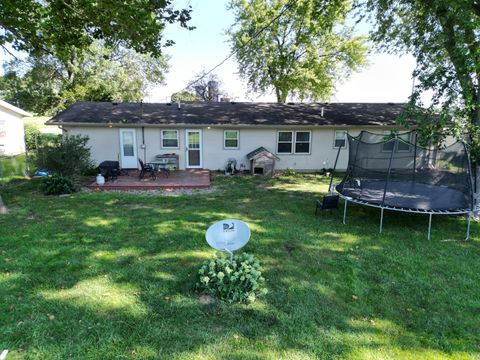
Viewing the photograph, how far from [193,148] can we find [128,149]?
2966 mm

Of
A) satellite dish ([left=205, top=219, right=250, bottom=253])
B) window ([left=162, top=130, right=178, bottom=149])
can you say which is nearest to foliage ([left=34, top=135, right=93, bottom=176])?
window ([left=162, top=130, right=178, bottom=149])

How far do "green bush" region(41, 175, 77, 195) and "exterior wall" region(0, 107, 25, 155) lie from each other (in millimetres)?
12965

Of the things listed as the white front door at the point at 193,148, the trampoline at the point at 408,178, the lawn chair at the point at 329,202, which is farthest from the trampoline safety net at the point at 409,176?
the white front door at the point at 193,148

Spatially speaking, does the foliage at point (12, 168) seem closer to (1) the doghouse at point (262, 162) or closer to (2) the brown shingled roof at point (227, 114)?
(2) the brown shingled roof at point (227, 114)

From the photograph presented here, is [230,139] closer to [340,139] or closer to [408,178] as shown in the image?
[340,139]

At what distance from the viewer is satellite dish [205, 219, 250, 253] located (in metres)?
4.26

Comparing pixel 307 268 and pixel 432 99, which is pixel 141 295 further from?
pixel 432 99

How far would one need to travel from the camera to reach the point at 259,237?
638 cm

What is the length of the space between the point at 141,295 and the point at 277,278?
204cm

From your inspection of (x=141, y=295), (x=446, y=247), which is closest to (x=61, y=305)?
Answer: (x=141, y=295)

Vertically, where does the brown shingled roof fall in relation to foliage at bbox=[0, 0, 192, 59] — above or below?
below

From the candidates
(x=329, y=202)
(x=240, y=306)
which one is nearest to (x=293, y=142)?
(x=329, y=202)

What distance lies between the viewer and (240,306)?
13.1 feet

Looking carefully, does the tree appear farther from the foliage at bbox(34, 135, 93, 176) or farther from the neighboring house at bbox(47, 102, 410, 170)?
the foliage at bbox(34, 135, 93, 176)
